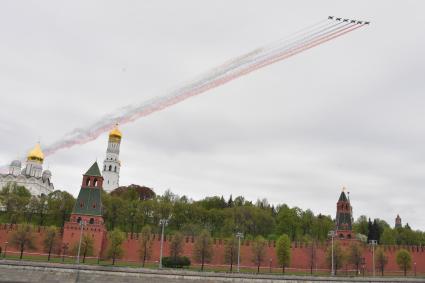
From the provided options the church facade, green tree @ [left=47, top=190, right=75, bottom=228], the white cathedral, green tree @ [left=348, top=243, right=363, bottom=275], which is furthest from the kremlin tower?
green tree @ [left=348, top=243, right=363, bottom=275]

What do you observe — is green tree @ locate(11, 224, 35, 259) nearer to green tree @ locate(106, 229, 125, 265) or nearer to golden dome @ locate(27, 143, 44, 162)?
green tree @ locate(106, 229, 125, 265)

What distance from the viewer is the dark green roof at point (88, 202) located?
7706 cm

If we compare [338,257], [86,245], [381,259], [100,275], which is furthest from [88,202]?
[381,259]

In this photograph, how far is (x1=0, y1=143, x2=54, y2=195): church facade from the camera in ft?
406

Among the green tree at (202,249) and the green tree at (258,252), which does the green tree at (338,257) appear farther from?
the green tree at (202,249)

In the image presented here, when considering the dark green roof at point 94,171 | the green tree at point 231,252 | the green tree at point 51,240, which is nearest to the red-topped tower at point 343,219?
the green tree at point 231,252

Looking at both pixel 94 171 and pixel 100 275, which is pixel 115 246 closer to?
pixel 100 275

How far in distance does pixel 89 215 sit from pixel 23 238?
11.5 metres

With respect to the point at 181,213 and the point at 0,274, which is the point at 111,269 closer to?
the point at 0,274

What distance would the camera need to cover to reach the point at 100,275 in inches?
2291

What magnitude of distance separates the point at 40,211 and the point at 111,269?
124ft

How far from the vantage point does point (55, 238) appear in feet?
234

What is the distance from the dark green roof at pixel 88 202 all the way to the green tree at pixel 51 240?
587cm

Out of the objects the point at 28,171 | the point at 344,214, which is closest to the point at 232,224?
the point at 344,214
